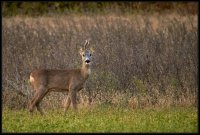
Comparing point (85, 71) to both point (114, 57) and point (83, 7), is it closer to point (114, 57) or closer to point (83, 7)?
point (114, 57)

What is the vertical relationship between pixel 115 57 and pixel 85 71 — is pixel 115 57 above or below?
above

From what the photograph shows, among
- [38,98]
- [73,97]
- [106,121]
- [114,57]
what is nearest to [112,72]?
[114,57]

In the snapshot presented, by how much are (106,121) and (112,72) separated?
3529 mm

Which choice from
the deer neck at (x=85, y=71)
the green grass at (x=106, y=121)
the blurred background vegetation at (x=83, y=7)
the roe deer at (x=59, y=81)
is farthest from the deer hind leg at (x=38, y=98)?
the blurred background vegetation at (x=83, y=7)

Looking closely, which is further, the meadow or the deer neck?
the deer neck

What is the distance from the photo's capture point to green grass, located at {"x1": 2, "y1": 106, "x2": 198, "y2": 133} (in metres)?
10.2

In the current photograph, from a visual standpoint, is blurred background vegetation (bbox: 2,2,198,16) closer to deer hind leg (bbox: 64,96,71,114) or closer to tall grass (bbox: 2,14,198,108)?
tall grass (bbox: 2,14,198,108)

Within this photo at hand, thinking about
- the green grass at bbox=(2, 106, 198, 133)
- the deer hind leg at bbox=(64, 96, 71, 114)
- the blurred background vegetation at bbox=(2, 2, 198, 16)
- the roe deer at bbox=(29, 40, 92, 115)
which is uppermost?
the blurred background vegetation at bbox=(2, 2, 198, 16)

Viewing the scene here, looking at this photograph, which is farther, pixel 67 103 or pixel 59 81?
pixel 59 81

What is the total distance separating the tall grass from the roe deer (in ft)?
1.42

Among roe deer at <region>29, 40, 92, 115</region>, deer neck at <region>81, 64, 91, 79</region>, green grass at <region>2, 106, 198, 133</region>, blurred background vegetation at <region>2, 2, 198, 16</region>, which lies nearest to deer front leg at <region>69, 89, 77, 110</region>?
roe deer at <region>29, 40, 92, 115</region>

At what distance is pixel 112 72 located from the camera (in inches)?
555

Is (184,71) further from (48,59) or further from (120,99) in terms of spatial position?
(48,59)

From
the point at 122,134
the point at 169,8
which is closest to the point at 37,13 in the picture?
the point at 169,8
